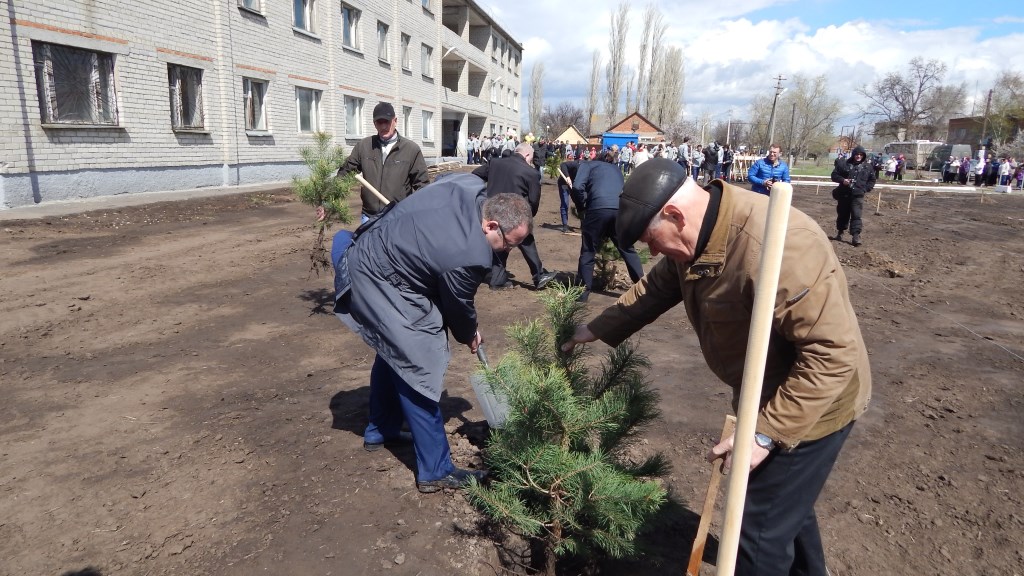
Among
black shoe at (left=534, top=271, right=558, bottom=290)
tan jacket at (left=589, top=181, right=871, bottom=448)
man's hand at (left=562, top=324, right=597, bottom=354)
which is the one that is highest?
tan jacket at (left=589, top=181, right=871, bottom=448)

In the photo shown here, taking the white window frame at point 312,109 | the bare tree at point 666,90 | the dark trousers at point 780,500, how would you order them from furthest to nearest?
1. the bare tree at point 666,90
2. the white window frame at point 312,109
3. the dark trousers at point 780,500

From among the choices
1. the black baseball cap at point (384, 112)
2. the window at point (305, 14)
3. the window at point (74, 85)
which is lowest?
the black baseball cap at point (384, 112)

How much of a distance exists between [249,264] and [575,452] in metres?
6.64

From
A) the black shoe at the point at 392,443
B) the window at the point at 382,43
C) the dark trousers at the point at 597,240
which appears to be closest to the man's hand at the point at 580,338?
the black shoe at the point at 392,443

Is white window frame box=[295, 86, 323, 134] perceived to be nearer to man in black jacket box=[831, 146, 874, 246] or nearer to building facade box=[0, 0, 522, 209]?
building facade box=[0, 0, 522, 209]

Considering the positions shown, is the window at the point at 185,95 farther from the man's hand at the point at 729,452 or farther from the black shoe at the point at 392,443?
the man's hand at the point at 729,452

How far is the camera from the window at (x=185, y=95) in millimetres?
12969

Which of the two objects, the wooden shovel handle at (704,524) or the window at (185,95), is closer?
the wooden shovel handle at (704,524)

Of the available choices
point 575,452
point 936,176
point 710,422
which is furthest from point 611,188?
point 936,176

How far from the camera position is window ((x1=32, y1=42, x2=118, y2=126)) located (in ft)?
33.3

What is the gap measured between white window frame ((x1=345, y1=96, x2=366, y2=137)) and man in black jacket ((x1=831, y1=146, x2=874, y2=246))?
49.4 feet

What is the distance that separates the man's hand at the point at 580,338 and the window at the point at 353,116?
19.6m

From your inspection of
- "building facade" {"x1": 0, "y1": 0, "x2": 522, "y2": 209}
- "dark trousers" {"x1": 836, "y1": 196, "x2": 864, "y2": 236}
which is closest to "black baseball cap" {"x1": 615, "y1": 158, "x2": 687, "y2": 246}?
"dark trousers" {"x1": 836, "y1": 196, "x2": 864, "y2": 236}

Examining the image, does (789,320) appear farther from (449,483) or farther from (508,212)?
(449,483)
